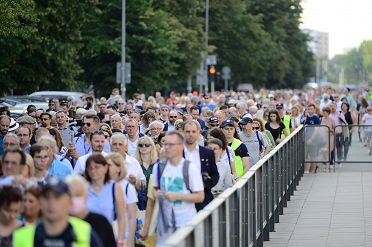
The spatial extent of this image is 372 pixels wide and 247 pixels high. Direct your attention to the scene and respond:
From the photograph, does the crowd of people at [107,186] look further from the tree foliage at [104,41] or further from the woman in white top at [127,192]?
the tree foliage at [104,41]

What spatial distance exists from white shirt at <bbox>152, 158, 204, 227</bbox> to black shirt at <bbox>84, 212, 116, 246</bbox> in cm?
204

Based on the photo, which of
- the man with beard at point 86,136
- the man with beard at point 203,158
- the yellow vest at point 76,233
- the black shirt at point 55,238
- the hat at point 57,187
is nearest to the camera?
the hat at point 57,187

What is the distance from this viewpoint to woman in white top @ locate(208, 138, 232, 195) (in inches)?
615

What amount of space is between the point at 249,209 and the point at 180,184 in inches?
113

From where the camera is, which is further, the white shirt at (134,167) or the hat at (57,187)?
the white shirt at (134,167)

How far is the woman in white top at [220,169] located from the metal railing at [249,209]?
1.04 ft

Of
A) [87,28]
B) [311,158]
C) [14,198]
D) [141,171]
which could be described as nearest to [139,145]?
[141,171]

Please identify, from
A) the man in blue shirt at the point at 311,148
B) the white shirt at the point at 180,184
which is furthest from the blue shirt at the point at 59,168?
the man in blue shirt at the point at 311,148

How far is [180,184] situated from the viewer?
12.2 m

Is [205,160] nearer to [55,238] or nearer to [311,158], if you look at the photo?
[55,238]

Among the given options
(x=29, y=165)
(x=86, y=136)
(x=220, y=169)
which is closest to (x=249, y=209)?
(x=220, y=169)

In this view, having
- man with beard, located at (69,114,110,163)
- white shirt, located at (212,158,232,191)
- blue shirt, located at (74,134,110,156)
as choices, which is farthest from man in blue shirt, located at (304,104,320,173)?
white shirt, located at (212,158,232,191)

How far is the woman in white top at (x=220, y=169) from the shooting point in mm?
15633

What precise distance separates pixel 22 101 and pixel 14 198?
31543 millimetres
